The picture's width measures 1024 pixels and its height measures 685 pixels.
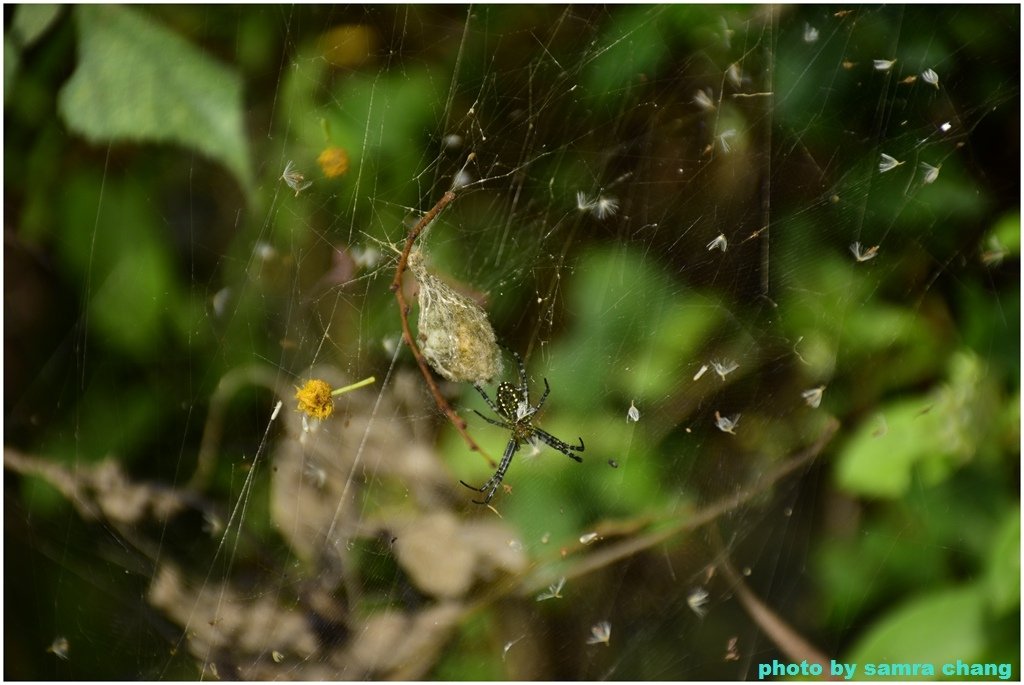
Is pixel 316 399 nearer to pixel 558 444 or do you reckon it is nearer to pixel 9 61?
pixel 558 444

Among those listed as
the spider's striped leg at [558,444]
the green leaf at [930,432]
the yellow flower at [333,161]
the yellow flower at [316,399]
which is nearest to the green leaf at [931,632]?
the green leaf at [930,432]

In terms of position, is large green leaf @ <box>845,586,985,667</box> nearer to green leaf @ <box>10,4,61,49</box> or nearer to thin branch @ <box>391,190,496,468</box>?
thin branch @ <box>391,190,496,468</box>

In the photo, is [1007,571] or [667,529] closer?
[1007,571]

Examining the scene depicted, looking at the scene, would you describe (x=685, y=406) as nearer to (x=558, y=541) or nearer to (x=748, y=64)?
(x=558, y=541)

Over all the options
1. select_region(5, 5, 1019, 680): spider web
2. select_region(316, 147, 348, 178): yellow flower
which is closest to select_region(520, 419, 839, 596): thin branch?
select_region(5, 5, 1019, 680): spider web

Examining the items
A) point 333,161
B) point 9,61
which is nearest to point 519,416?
point 333,161

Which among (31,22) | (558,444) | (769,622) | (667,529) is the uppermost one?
(31,22)

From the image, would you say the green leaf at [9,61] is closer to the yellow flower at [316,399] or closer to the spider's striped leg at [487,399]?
the yellow flower at [316,399]
